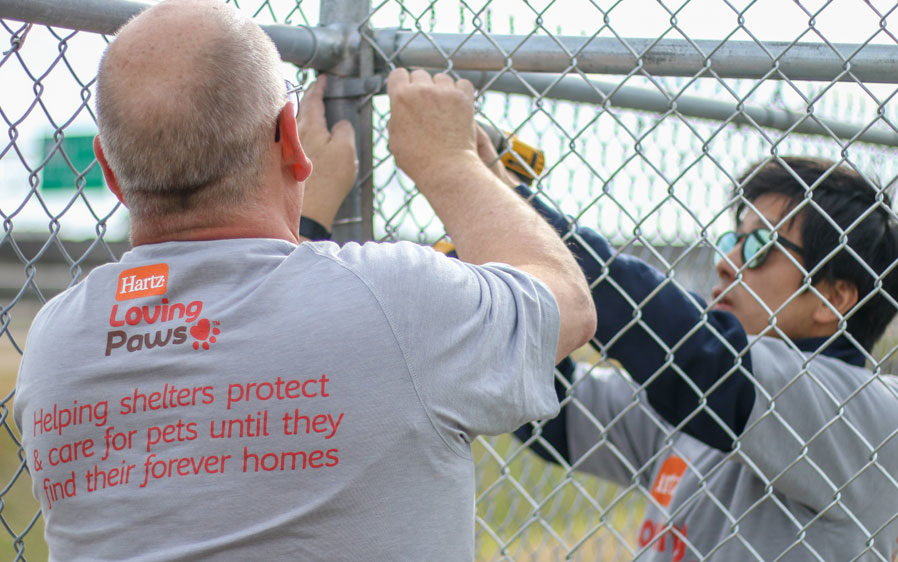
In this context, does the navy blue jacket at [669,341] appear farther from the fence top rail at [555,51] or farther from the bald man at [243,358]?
the bald man at [243,358]

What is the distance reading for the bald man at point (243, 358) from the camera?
1.29 m

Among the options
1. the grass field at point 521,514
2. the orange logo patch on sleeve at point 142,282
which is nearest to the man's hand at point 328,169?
the orange logo patch on sleeve at point 142,282

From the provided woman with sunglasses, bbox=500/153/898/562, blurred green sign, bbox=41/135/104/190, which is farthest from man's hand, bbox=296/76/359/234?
blurred green sign, bbox=41/135/104/190

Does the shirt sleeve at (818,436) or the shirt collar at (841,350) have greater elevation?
the shirt collar at (841,350)

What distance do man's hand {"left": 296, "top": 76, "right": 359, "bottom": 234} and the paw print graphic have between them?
76 centimetres

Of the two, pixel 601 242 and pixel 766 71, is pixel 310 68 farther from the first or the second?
pixel 766 71

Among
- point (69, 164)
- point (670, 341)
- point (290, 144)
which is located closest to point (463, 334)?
point (290, 144)

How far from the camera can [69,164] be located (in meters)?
2.05

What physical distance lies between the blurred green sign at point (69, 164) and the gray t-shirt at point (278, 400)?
714 millimetres

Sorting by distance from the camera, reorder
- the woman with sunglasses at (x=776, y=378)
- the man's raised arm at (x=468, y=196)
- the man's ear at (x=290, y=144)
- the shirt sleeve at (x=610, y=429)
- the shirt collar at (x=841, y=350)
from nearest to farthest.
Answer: the man's ear at (x=290, y=144) → the man's raised arm at (x=468, y=196) → the woman with sunglasses at (x=776, y=378) → the shirt collar at (x=841, y=350) → the shirt sleeve at (x=610, y=429)

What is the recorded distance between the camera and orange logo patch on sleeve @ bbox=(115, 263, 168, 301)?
1377mm

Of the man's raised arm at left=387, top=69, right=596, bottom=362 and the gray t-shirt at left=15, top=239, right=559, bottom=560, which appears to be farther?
the man's raised arm at left=387, top=69, right=596, bottom=362

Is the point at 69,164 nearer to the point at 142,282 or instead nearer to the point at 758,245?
the point at 142,282

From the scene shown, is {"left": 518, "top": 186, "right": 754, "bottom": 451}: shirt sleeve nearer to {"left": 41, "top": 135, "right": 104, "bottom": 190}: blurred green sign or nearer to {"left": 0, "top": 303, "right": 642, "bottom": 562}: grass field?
{"left": 41, "top": 135, "right": 104, "bottom": 190}: blurred green sign
